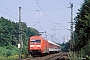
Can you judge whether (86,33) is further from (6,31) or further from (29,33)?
(29,33)

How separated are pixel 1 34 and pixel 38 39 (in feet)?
135

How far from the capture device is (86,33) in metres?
24.9

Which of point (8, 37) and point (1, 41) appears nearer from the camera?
point (1, 41)

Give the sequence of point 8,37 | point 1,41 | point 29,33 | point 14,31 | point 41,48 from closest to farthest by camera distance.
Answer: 1. point 41,48
2. point 1,41
3. point 8,37
4. point 14,31
5. point 29,33

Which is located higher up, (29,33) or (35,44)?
(29,33)

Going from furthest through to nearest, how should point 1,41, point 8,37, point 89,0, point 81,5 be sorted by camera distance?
point 8,37 → point 1,41 → point 81,5 → point 89,0

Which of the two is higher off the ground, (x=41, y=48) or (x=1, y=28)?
(x=1, y=28)

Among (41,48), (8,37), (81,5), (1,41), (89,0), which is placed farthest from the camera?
(8,37)

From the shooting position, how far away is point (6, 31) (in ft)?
290

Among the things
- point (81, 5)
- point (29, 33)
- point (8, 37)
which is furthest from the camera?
point (29, 33)

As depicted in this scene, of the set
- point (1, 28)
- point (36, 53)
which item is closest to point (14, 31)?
point (1, 28)

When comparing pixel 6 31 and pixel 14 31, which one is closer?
pixel 6 31

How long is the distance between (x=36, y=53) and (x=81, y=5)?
44.5 feet

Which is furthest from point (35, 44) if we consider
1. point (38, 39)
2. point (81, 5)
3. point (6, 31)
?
point (6, 31)
